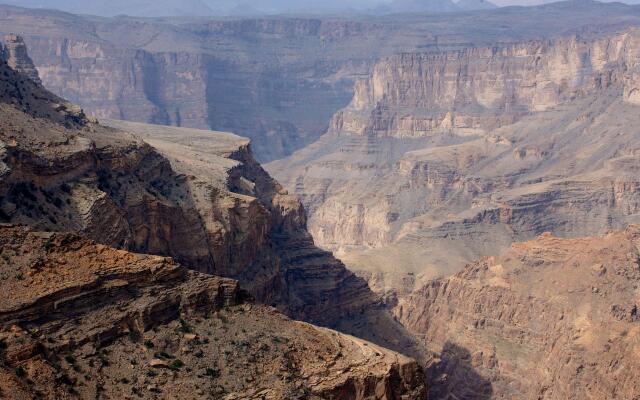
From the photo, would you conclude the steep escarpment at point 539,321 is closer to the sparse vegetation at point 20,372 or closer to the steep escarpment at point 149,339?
the steep escarpment at point 149,339

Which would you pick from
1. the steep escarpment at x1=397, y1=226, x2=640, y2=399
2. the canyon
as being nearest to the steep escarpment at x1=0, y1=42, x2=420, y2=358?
the canyon

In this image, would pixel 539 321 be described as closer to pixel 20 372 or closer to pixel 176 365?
pixel 176 365

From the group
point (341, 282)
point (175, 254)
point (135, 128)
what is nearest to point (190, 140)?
point (135, 128)

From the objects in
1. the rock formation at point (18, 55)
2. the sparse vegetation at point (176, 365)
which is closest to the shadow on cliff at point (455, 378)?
the sparse vegetation at point (176, 365)

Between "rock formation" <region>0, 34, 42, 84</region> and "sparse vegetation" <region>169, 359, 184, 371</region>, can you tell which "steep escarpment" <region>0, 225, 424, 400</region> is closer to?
"sparse vegetation" <region>169, 359, 184, 371</region>

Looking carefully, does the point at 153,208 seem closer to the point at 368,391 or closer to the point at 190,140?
the point at 368,391

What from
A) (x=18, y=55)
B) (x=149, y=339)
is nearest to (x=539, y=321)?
(x=18, y=55)
